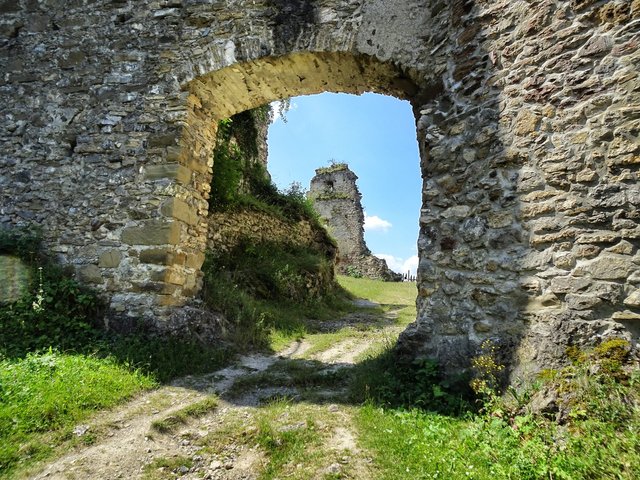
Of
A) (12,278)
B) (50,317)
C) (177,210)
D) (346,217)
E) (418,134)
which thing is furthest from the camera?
(346,217)

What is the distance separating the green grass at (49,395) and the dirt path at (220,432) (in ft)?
0.48

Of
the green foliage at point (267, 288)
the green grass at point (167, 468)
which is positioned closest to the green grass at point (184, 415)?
the green grass at point (167, 468)

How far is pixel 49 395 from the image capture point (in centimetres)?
301

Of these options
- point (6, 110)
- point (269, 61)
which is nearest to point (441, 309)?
point (269, 61)

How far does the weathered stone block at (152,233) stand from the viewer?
4.62 meters

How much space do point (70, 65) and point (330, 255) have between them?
836 cm

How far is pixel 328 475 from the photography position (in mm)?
2219

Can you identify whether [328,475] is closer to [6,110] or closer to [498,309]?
[498,309]

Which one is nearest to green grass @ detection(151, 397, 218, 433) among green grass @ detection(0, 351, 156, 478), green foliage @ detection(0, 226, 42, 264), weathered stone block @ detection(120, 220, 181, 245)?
green grass @ detection(0, 351, 156, 478)

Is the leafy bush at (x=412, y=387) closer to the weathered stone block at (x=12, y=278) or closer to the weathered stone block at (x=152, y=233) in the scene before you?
the weathered stone block at (x=152, y=233)

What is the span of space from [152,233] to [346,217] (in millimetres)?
17975

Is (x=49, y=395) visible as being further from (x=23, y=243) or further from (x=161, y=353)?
(x=23, y=243)

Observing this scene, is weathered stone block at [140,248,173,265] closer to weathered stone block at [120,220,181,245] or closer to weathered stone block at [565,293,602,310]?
weathered stone block at [120,220,181,245]

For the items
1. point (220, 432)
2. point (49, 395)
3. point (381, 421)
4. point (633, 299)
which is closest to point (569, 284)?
point (633, 299)
